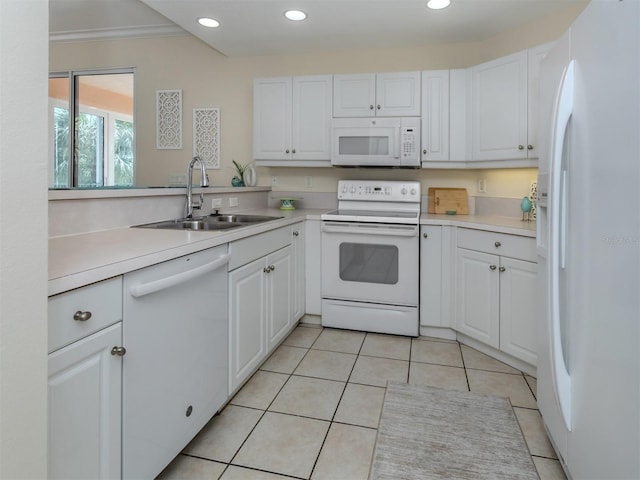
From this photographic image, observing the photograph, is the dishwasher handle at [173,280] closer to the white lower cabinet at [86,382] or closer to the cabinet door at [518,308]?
the white lower cabinet at [86,382]

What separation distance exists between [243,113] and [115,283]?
3054mm

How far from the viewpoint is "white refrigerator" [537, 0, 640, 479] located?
99 centimetres

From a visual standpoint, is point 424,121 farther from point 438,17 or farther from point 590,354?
point 590,354

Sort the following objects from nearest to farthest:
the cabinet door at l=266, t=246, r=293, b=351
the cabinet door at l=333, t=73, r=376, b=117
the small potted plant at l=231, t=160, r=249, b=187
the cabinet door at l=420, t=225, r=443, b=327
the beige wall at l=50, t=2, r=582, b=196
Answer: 1. the cabinet door at l=266, t=246, r=293, b=351
2. the cabinet door at l=420, t=225, r=443, b=327
3. the cabinet door at l=333, t=73, r=376, b=117
4. the beige wall at l=50, t=2, r=582, b=196
5. the small potted plant at l=231, t=160, r=249, b=187

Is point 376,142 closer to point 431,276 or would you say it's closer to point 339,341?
point 431,276

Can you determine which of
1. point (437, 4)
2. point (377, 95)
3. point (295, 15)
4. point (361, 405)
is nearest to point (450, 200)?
point (377, 95)

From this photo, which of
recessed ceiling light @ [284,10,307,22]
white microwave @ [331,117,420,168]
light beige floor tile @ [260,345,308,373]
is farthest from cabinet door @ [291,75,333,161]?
light beige floor tile @ [260,345,308,373]

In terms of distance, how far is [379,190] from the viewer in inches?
137

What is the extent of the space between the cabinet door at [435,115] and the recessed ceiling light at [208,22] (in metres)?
1.62

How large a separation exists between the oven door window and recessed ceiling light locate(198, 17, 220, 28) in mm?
1897

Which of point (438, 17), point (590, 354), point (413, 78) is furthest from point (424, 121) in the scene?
point (590, 354)

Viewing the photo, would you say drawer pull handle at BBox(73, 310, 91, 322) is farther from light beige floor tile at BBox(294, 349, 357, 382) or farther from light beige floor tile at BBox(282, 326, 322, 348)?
light beige floor tile at BBox(282, 326, 322, 348)

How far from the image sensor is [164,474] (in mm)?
1571

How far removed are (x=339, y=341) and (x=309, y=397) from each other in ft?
2.75
